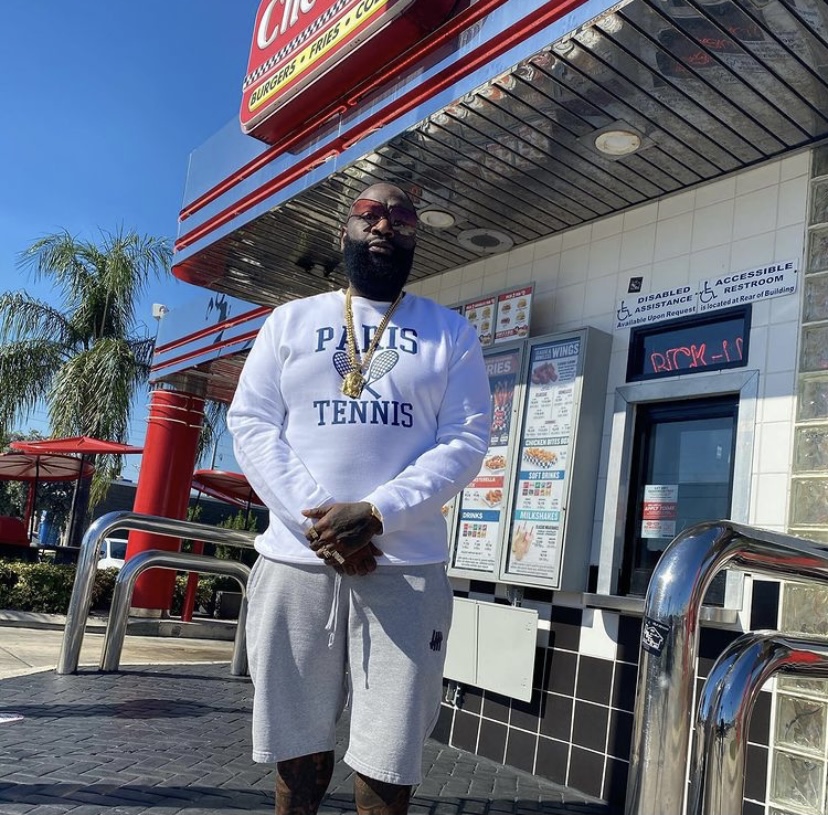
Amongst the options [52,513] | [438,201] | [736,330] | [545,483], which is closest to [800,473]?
[736,330]

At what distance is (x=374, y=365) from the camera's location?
200cm

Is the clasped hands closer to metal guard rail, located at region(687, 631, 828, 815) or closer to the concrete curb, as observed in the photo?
metal guard rail, located at region(687, 631, 828, 815)

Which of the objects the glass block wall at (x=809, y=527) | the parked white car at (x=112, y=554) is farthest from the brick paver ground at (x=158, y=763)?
the parked white car at (x=112, y=554)

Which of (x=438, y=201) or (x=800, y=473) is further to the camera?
(x=438, y=201)

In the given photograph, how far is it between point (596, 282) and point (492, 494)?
1.41 metres

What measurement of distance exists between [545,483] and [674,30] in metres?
2.40

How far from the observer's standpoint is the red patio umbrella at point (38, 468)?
12.6 m

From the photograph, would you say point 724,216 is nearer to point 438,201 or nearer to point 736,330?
point 736,330

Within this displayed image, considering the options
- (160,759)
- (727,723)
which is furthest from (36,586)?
(727,723)

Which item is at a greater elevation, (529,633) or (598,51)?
(598,51)

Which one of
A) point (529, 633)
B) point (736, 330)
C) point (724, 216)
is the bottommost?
point (529, 633)

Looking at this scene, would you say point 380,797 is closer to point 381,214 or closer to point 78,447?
point 381,214

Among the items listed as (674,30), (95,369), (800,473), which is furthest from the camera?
(95,369)

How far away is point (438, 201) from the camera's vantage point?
5.07 metres
